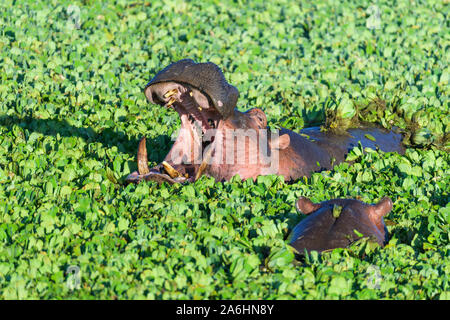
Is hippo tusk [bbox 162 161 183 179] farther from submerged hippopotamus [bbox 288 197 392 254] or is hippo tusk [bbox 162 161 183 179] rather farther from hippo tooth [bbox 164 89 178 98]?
submerged hippopotamus [bbox 288 197 392 254]

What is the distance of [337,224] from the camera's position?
5.39 m

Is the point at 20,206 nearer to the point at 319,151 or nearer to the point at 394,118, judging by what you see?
the point at 319,151

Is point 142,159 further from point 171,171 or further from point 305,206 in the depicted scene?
point 305,206

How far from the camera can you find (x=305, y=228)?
5.40 m

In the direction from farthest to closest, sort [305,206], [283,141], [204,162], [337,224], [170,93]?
[283,141]
[204,162]
[170,93]
[305,206]
[337,224]

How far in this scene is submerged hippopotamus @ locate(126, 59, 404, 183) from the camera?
5.75m

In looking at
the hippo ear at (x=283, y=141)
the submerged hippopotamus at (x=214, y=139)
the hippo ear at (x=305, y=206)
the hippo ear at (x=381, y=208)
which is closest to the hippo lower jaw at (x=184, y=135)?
the submerged hippopotamus at (x=214, y=139)

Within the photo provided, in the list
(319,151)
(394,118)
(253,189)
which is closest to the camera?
(253,189)

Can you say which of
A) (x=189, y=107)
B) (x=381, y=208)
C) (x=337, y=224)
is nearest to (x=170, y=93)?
(x=189, y=107)

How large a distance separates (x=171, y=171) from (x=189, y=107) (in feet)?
1.63

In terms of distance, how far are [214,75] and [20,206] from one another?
1.55 meters

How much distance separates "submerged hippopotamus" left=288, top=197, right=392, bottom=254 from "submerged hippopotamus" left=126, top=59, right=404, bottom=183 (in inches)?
28.8

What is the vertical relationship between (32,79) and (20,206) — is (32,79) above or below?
above
